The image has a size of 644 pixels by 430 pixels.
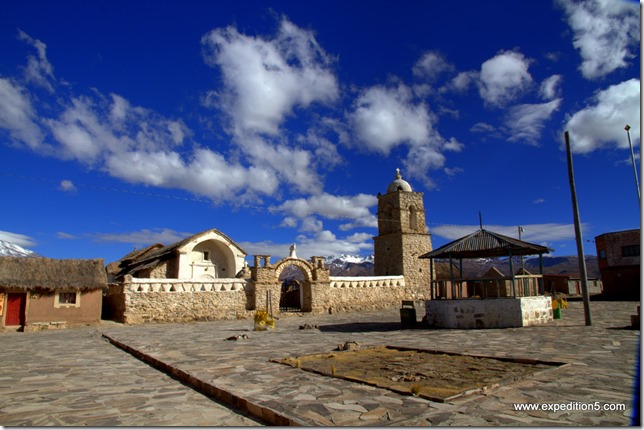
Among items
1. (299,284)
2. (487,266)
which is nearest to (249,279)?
(299,284)

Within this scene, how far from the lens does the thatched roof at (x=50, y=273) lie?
1844cm

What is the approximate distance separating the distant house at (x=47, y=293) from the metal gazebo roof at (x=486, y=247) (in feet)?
52.8

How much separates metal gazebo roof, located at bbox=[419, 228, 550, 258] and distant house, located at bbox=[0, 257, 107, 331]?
16.1 m

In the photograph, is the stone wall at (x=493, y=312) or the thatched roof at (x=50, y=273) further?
the thatched roof at (x=50, y=273)

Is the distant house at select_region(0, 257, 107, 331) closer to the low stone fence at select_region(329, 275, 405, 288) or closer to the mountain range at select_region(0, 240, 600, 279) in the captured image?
the mountain range at select_region(0, 240, 600, 279)

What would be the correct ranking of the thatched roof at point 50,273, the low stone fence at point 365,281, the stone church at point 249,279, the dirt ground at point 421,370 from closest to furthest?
the dirt ground at point 421,370
the thatched roof at point 50,273
the stone church at point 249,279
the low stone fence at point 365,281

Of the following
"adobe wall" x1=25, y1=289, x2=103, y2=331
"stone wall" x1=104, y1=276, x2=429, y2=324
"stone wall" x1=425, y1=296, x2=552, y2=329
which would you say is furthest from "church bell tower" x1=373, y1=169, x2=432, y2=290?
"adobe wall" x1=25, y1=289, x2=103, y2=331

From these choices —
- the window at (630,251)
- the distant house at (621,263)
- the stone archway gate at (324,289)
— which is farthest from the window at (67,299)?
the window at (630,251)

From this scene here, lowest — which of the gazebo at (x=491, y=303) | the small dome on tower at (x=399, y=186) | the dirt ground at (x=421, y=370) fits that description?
the dirt ground at (x=421, y=370)

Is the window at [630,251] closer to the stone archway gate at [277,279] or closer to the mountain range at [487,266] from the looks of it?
the mountain range at [487,266]

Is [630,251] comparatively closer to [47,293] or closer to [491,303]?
[491,303]

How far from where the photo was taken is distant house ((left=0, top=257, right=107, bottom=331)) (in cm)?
1830

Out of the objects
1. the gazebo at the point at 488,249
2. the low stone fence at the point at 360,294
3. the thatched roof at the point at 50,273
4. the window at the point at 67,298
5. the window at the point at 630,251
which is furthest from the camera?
the window at the point at 630,251

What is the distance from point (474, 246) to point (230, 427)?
12.9m
